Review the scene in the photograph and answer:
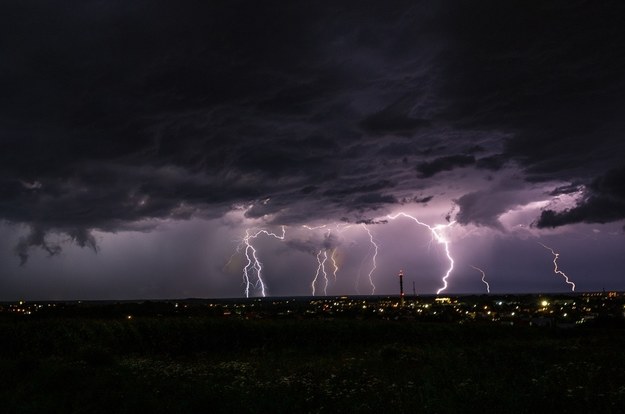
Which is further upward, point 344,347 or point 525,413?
point 525,413

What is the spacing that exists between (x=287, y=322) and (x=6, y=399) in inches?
975

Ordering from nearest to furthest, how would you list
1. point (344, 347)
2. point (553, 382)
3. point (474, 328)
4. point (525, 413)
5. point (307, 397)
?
point (525, 413), point (307, 397), point (553, 382), point (344, 347), point (474, 328)

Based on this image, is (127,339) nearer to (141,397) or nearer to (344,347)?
(344,347)

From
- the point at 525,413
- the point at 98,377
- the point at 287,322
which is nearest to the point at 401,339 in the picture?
the point at 287,322

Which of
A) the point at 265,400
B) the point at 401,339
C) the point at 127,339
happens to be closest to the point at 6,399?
the point at 265,400

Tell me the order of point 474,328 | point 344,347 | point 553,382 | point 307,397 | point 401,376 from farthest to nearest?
point 474,328
point 344,347
point 401,376
point 553,382
point 307,397

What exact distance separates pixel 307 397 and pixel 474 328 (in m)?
31.1

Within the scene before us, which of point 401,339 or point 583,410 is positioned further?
point 401,339

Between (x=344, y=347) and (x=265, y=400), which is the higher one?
(x=265, y=400)

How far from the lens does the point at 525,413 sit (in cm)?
998

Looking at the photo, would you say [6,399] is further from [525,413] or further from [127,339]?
[127,339]

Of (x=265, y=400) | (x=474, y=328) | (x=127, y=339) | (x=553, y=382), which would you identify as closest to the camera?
(x=265, y=400)

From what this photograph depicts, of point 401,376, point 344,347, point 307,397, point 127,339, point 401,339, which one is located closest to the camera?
point 307,397

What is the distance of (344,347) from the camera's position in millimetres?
32750
